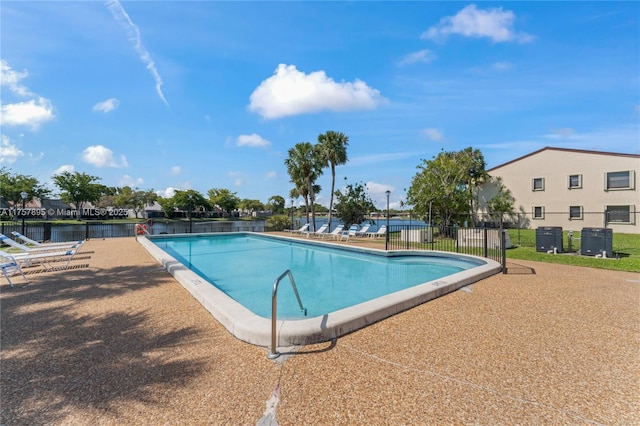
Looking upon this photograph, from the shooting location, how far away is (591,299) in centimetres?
547

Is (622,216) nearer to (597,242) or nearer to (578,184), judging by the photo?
(578,184)

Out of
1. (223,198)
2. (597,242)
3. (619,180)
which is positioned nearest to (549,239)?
(597,242)

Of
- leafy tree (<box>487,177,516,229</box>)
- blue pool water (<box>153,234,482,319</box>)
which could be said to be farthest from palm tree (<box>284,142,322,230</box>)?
leafy tree (<box>487,177,516,229</box>)

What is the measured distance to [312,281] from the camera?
8.87 metres

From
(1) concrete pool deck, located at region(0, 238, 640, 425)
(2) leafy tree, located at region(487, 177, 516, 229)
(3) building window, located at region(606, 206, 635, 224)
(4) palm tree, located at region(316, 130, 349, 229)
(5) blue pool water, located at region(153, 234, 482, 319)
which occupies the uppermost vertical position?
(4) palm tree, located at region(316, 130, 349, 229)

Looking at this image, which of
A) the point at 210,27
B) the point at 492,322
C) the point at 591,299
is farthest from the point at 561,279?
the point at 210,27

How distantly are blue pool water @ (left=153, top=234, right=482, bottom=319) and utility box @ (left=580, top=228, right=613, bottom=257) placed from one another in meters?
4.43

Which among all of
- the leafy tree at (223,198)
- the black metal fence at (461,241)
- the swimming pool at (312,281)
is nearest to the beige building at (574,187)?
the black metal fence at (461,241)

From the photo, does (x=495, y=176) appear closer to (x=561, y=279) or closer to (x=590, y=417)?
(x=561, y=279)

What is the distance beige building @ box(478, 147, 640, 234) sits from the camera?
19406mm

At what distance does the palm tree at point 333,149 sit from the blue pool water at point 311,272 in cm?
957

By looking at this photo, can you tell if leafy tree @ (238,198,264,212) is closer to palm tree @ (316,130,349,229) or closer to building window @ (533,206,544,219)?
palm tree @ (316,130,349,229)

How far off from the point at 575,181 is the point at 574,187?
47 centimetres

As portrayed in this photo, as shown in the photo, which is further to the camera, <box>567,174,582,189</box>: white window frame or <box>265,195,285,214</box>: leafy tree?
<box>265,195,285,214</box>: leafy tree
